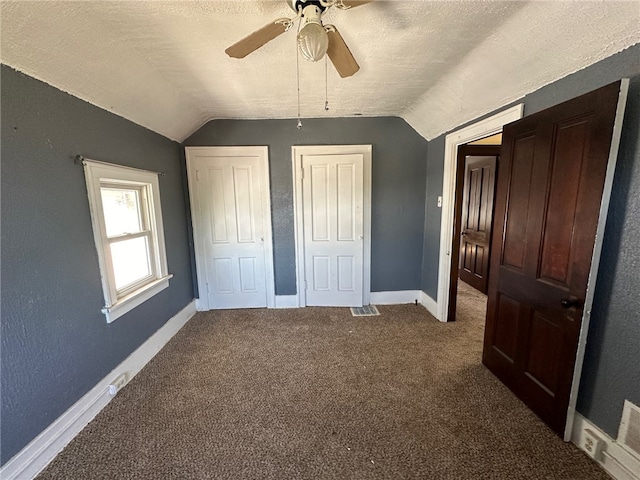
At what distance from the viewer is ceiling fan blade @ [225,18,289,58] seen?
1.20m

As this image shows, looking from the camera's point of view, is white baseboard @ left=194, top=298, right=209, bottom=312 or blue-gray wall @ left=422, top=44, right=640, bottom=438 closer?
blue-gray wall @ left=422, top=44, right=640, bottom=438

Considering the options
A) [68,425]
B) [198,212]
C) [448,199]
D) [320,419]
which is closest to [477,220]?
[448,199]

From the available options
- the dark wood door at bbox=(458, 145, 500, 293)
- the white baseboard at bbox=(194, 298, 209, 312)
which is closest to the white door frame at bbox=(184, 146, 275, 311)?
the white baseboard at bbox=(194, 298, 209, 312)

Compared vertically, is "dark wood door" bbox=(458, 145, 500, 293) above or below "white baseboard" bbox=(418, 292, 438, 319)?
above

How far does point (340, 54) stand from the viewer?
4.63ft

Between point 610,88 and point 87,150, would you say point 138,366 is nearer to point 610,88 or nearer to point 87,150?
point 87,150

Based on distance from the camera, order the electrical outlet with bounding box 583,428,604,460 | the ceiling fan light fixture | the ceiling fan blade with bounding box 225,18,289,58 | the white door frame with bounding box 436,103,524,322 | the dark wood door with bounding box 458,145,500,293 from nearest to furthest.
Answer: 1. the ceiling fan light fixture
2. the ceiling fan blade with bounding box 225,18,289,58
3. the electrical outlet with bounding box 583,428,604,460
4. the white door frame with bounding box 436,103,524,322
5. the dark wood door with bounding box 458,145,500,293

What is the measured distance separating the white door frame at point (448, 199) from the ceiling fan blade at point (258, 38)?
1851mm

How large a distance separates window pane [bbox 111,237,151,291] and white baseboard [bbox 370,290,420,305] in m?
2.67

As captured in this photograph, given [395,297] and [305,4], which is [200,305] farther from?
[305,4]

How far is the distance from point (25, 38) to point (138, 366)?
2277 mm

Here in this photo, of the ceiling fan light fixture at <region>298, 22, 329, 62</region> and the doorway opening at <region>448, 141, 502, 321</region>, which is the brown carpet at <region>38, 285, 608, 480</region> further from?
the ceiling fan light fixture at <region>298, 22, 329, 62</region>

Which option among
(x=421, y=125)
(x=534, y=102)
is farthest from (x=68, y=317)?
(x=421, y=125)

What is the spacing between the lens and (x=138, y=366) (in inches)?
84.7
